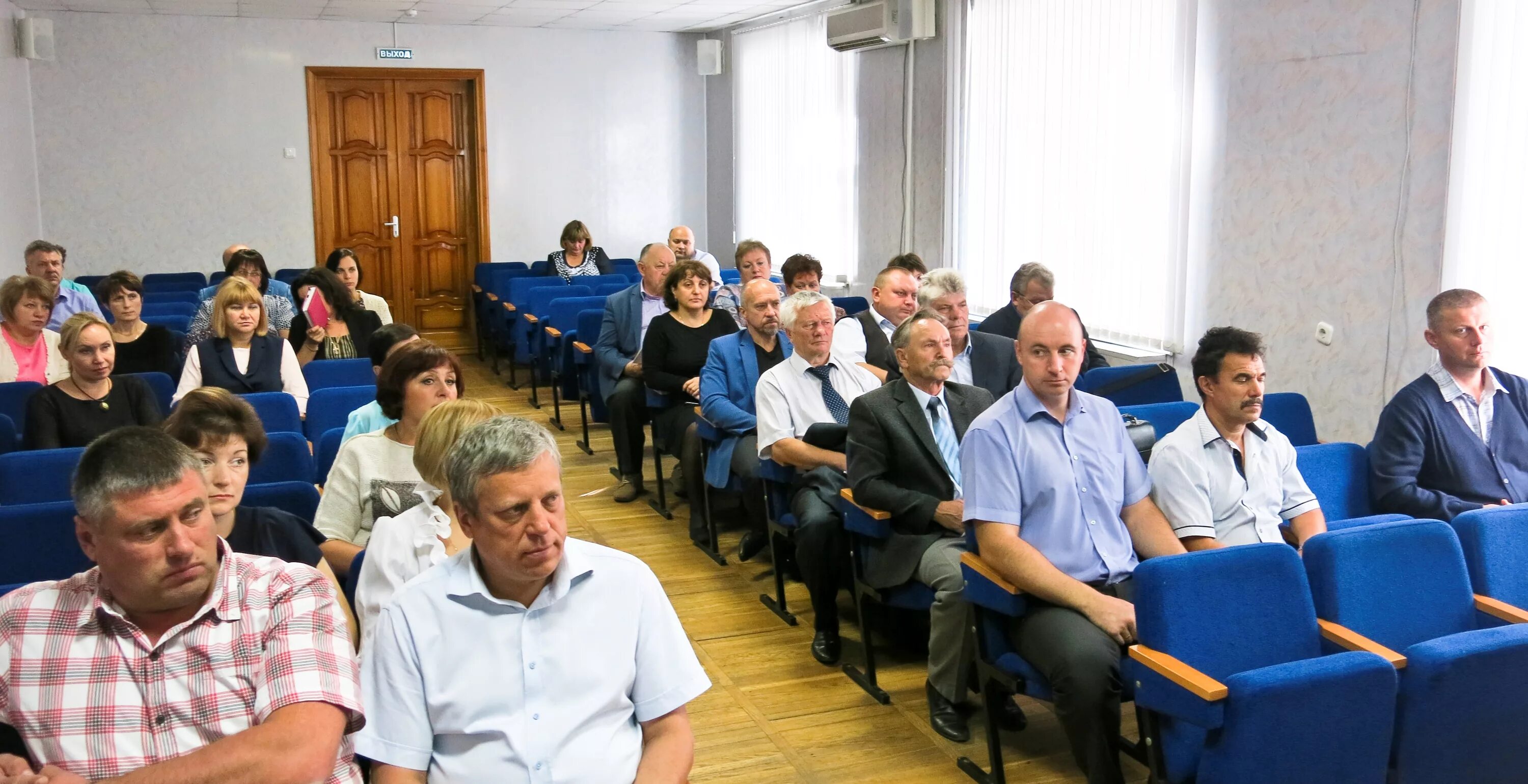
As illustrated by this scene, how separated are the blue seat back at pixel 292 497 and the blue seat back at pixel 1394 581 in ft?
8.66

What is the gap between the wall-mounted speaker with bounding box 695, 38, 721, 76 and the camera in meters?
12.4

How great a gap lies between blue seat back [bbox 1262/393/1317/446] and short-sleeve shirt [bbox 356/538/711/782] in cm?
333

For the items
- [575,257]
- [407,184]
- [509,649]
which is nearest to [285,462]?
[509,649]

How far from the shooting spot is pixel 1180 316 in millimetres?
6332

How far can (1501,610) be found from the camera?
312 cm

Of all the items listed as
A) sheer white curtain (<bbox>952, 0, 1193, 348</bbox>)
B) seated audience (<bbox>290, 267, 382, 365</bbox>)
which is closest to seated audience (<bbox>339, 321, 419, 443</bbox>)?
seated audience (<bbox>290, 267, 382, 365</bbox>)

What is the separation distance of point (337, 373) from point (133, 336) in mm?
1286

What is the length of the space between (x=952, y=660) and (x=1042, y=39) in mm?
4801

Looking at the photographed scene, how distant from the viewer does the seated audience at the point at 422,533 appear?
2699mm

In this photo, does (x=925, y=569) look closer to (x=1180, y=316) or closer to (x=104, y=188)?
(x=1180, y=316)

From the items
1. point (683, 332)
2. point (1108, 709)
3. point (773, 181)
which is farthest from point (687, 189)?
point (1108, 709)

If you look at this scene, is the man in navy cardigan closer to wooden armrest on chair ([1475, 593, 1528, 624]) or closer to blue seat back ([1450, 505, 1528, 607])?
blue seat back ([1450, 505, 1528, 607])

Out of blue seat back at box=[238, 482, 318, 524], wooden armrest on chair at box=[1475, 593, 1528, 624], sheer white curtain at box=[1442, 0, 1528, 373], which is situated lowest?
wooden armrest on chair at box=[1475, 593, 1528, 624]

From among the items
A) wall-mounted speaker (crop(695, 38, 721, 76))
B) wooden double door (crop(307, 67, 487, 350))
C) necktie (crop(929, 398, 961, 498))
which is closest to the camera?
necktie (crop(929, 398, 961, 498))
